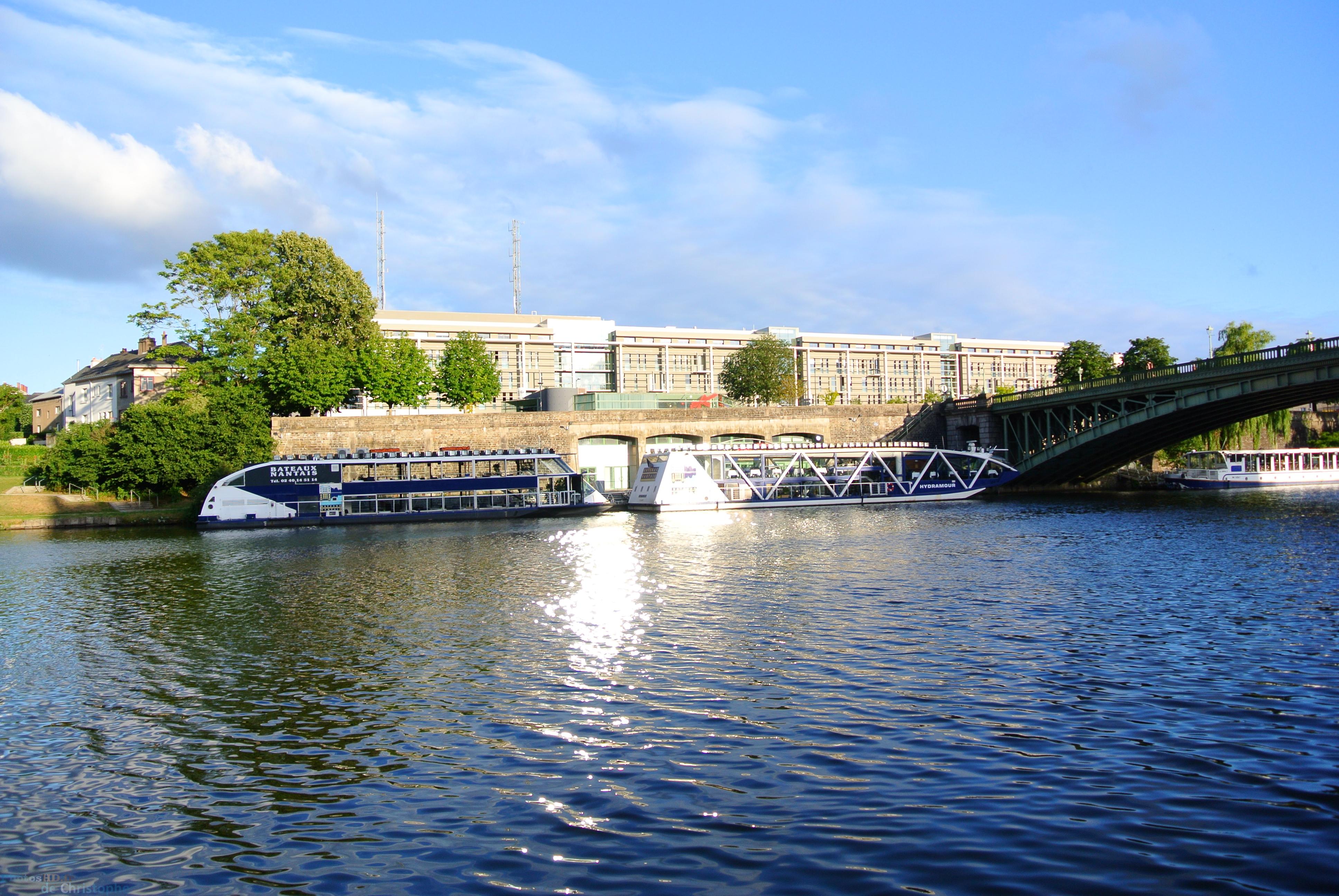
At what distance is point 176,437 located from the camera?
70.5 metres

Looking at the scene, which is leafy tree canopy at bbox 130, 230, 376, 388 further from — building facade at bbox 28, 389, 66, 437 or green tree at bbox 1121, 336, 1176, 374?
green tree at bbox 1121, 336, 1176, 374

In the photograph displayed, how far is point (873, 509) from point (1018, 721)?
53418 millimetres

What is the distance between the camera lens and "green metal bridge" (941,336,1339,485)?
189ft

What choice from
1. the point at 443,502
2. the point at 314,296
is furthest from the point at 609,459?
the point at 314,296

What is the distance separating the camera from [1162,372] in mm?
66688

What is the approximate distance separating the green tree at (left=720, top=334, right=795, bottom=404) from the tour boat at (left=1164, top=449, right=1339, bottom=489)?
40048mm

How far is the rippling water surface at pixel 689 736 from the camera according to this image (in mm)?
10375

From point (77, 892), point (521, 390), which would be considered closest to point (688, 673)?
point (77, 892)

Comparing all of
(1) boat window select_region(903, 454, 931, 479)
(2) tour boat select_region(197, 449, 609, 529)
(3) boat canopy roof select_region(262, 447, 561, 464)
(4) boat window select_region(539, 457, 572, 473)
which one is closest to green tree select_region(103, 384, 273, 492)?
(3) boat canopy roof select_region(262, 447, 561, 464)

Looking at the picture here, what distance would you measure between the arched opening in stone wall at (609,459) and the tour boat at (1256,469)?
168 feet

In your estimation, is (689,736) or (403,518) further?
(403,518)

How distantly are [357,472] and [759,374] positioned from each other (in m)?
50.6

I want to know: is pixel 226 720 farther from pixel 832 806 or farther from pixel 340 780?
pixel 832 806

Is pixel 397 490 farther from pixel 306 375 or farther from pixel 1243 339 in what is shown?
pixel 1243 339
